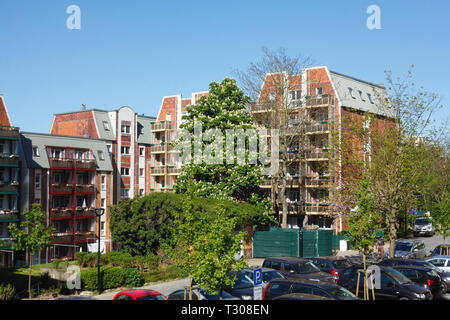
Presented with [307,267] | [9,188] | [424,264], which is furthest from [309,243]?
[9,188]

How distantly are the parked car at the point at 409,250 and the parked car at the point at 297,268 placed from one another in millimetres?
12798

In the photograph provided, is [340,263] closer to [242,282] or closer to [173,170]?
[242,282]

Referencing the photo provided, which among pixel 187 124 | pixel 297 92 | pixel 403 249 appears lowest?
pixel 403 249

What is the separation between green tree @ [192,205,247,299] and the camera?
16.4 metres

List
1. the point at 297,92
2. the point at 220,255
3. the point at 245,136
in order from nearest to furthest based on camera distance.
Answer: the point at 220,255, the point at 245,136, the point at 297,92

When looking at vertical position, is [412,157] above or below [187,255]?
above

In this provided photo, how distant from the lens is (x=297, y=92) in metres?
56.7

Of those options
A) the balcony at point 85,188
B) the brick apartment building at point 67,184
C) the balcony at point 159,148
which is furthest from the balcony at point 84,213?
the balcony at point 159,148

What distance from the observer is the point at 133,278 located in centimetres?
3062

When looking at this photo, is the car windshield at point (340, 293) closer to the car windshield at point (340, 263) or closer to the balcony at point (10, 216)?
the car windshield at point (340, 263)
